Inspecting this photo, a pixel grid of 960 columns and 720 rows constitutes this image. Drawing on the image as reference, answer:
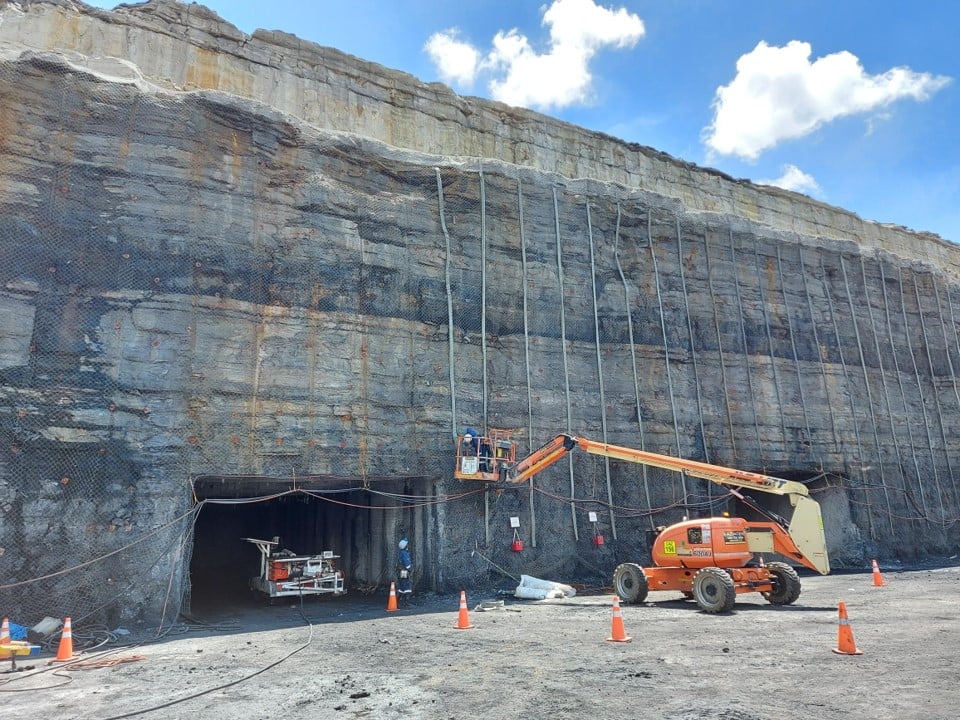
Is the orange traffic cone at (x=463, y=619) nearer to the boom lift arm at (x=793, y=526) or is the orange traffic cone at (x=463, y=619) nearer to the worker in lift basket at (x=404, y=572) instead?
the worker in lift basket at (x=404, y=572)

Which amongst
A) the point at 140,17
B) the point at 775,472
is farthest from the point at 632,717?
the point at 140,17

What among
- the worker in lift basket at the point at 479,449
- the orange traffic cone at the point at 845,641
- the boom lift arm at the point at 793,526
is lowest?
the orange traffic cone at the point at 845,641

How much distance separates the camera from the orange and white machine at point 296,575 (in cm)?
1410

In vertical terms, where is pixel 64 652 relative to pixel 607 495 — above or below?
below

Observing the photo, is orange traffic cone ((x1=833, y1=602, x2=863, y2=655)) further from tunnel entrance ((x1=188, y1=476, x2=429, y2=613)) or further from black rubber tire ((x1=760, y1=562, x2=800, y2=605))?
tunnel entrance ((x1=188, y1=476, x2=429, y2=613))

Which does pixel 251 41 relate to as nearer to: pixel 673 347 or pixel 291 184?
pixel 291 184

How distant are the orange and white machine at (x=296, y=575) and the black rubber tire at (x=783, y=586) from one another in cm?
882

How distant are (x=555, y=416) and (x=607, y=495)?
244cm

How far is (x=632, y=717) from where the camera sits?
573 cm

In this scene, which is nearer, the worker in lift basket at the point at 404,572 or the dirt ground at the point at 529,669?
the dirt ground at the point at 529,669

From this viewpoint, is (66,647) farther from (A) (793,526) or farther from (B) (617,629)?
(A) (793,526)

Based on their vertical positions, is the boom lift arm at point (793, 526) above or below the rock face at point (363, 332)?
below

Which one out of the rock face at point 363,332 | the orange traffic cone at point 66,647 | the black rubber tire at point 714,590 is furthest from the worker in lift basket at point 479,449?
the orange traffic cone at point 66,647

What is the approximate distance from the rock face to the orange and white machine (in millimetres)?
1453
